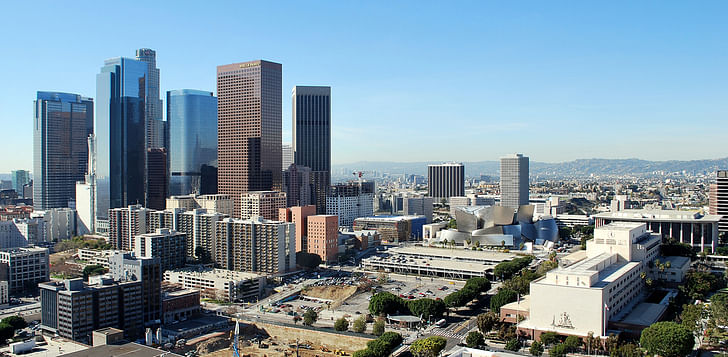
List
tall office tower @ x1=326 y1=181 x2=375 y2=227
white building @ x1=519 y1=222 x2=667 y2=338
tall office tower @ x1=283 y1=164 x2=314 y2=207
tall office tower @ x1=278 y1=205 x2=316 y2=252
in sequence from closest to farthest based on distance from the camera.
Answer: white building @ x1=519 y1=222 x2=667 y2=338 → tall office tower @ x1=278 y1=205 x2=316 y2=252 → tall office tower @ x1=326 y1=181 x2=375 y2=227 → tall office tower @ x1=283 y1=164 x2=314 y2=207

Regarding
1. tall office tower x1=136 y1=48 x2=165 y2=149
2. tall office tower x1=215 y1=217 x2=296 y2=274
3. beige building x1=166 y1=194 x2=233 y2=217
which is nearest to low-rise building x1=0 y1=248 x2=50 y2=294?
tall office tower x1=215 y1=217 x2=296 y2=274

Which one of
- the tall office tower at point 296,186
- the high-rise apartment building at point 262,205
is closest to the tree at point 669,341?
the high-rise apartment building at point 262,205

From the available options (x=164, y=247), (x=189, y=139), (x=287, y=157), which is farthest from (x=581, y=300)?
(x=287, y=157)

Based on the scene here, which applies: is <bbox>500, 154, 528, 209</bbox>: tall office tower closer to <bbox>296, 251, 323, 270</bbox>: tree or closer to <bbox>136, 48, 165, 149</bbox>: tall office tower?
<bbox>296, 251, 323, 270</bbox>: tree

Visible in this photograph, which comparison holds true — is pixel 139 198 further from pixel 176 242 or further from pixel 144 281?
pixel 144 281

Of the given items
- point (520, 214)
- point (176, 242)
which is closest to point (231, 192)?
point (176, 242)

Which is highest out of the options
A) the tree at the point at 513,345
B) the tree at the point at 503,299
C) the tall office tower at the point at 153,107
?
the tall office tower at the point at 153,107

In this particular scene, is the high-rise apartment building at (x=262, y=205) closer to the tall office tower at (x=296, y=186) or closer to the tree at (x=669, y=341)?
the tall office tower at (x=296, y=186)

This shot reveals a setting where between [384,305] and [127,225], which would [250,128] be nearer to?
[127,225]
